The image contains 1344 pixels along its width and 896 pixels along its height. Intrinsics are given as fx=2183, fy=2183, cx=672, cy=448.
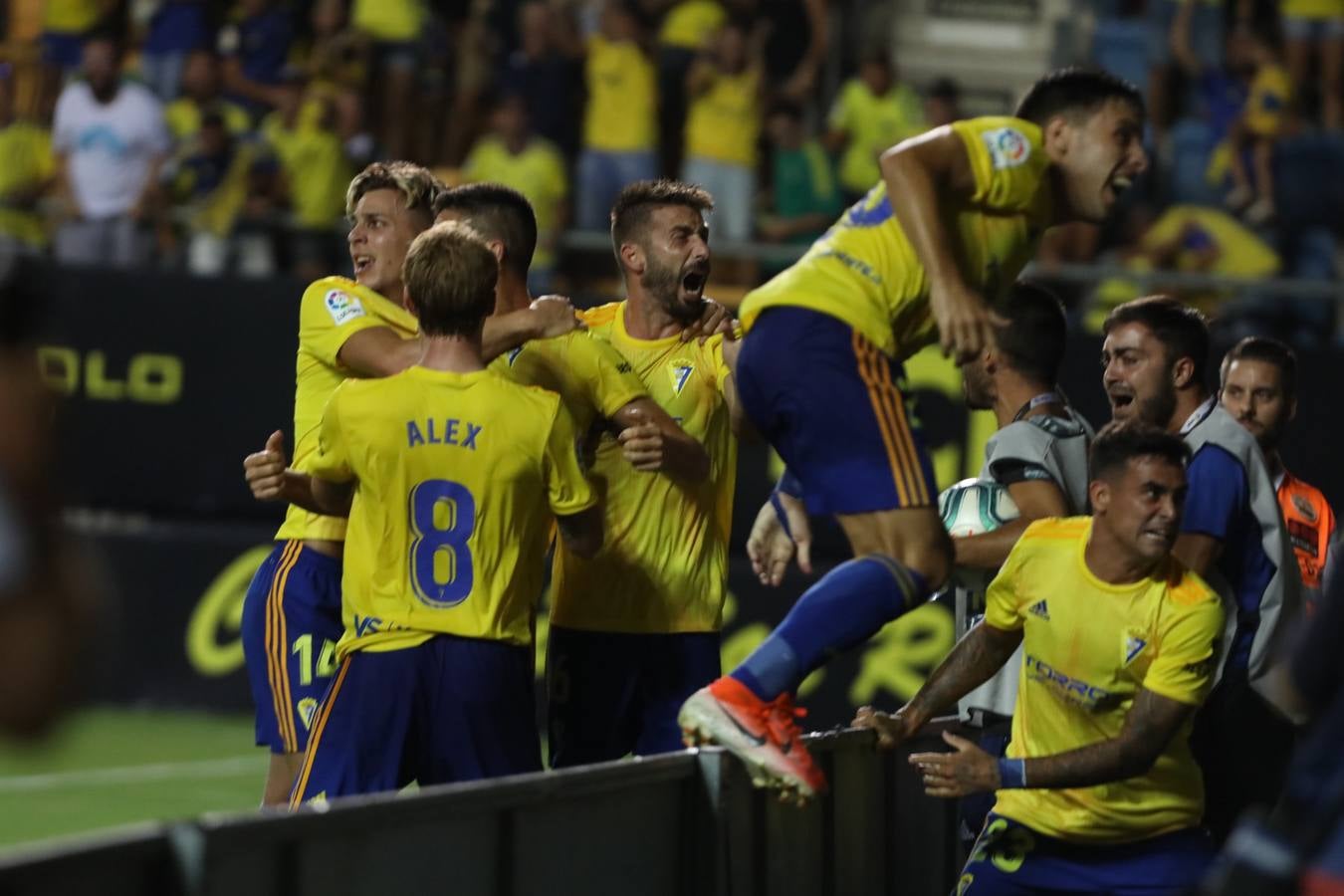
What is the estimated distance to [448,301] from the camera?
554 centimetres

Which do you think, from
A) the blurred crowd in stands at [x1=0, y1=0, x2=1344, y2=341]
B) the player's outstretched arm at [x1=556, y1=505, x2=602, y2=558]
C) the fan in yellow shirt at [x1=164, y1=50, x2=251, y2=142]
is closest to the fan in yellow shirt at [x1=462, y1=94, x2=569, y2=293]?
the blurred crowd in stands at [x1=0, y1=0, x2=1344, y2=341]

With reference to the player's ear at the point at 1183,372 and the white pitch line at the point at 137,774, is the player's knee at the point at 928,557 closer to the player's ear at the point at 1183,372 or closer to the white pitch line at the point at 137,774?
the player's ear at the point at 1183,372

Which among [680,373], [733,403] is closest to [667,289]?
[680,373]

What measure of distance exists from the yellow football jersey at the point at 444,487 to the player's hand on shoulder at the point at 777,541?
625mm

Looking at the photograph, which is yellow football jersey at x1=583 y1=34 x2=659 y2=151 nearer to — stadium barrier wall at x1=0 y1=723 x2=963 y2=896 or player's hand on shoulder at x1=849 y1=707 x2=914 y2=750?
stadium barrier wall at x1=0 y1=723 x2=963 y2=896

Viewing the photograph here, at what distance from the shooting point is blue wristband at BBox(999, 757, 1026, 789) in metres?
5.44

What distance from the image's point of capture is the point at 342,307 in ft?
20.5

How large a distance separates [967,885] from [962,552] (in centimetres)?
101

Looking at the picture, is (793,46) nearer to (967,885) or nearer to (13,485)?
(967,885)

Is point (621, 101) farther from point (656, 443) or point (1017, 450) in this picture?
point (656, 443)

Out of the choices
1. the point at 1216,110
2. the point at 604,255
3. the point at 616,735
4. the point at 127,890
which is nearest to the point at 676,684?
the point at 616,735

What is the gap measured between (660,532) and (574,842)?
6.33 feet

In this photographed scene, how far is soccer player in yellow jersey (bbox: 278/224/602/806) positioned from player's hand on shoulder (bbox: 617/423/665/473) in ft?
0.89

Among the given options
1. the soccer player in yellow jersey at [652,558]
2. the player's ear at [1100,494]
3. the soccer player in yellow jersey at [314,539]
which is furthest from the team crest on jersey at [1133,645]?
the soccer player in yellow jersey at [314,539]
